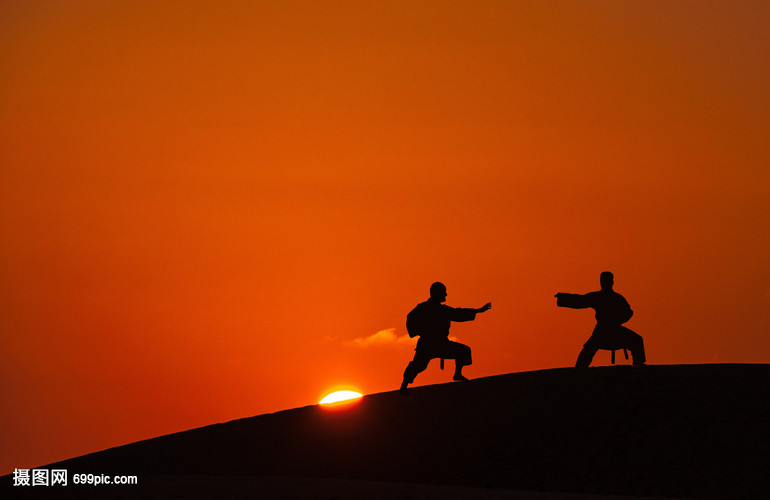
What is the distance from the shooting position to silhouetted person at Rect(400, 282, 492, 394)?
21.3 meters

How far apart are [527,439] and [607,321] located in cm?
429

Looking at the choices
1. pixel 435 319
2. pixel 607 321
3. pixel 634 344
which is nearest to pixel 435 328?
pixel 435 319

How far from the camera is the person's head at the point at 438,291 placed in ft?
70.0

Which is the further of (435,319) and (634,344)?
(634,344)

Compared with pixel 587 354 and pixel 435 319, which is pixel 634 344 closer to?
pixel 587 354

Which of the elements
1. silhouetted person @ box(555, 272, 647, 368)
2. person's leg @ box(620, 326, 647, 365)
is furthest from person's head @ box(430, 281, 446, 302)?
person's leg @ box(620, 326, 647, 365)

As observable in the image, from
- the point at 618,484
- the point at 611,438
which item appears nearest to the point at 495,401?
the point at 611,438

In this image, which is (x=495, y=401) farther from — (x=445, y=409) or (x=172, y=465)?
(x=172, y=465)

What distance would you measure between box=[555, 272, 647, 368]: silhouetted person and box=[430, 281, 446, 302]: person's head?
2365 mm

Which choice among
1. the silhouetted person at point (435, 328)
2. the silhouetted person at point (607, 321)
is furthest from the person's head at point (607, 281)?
the silhouetted person at point (435, 328)

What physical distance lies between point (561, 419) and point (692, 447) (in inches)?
92.4

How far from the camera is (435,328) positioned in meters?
21.3

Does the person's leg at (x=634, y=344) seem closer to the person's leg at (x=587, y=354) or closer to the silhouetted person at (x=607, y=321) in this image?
the silhouetted person at (x=607, y=321)

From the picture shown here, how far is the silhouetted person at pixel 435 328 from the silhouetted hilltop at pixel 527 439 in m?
0.65
